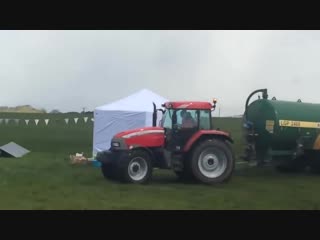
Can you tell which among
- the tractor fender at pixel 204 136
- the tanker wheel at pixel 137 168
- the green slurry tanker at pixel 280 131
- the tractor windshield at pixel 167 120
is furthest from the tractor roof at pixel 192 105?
the green slurry tanker at pixel 280 131

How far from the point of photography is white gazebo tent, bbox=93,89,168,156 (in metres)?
21.0

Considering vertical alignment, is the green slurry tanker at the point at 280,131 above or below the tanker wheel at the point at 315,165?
above

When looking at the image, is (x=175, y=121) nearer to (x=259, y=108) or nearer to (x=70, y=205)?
(x=259, y=108)

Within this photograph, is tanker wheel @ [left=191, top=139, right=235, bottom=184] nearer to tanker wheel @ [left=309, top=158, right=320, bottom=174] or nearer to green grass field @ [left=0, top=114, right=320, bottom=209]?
green grass field @ [left=0, top=114, right=320, bottom=209]

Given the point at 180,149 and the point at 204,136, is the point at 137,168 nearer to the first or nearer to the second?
the point at 180,149

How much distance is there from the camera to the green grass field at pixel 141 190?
1037cm

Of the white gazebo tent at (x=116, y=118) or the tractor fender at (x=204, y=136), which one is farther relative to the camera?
the white gazebo tent at (x=116, y=118)

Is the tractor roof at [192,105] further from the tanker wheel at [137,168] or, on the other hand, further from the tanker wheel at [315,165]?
the tanker wheel at [315,165]

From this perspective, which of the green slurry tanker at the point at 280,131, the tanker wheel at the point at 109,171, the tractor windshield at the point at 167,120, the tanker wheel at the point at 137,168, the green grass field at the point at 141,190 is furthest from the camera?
the green slurry tanker at the point at 280,131

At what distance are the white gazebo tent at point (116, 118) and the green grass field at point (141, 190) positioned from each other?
263cm

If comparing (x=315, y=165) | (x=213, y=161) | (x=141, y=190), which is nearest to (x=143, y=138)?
(x=213, y=161)

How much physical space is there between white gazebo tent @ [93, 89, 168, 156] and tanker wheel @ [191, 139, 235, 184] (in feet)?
22.2

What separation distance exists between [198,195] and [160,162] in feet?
8.54
